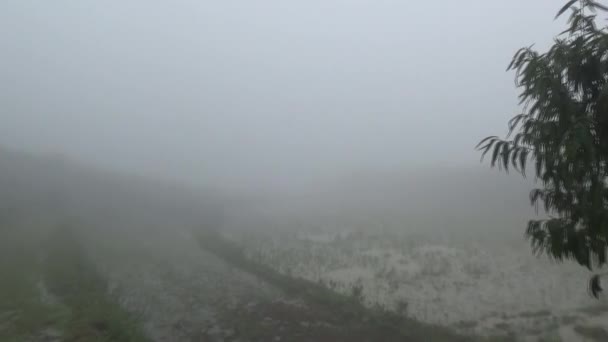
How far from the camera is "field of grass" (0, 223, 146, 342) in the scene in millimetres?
9453

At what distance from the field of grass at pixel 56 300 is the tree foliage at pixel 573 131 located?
952cm

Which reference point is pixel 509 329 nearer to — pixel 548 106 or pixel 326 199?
pixel 548 106

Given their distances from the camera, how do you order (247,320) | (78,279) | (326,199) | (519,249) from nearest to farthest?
(247,320) < (78,279) < (519,249) < (326,199)

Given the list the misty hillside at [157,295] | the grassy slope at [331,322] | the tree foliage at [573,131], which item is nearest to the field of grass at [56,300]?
the misty hillside at [157,295]

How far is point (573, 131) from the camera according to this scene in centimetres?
425

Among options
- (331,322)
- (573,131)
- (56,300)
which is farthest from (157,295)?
(573,131)

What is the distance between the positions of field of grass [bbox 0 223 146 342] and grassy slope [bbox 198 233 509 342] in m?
3.13

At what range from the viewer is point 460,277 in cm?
1455

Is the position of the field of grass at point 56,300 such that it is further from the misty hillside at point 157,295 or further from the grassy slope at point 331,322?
the grassy slope at point 331,322

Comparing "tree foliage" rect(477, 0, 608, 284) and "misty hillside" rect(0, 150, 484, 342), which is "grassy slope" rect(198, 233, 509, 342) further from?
"tree foliage" rect(477, 0, 608, 284)

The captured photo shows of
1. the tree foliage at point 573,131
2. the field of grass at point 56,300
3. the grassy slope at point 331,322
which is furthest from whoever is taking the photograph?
the grassy slope at point 331,322

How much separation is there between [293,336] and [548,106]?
787 cm

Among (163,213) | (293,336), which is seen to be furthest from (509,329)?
(163,213)

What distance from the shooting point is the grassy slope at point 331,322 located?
9.58 metres
